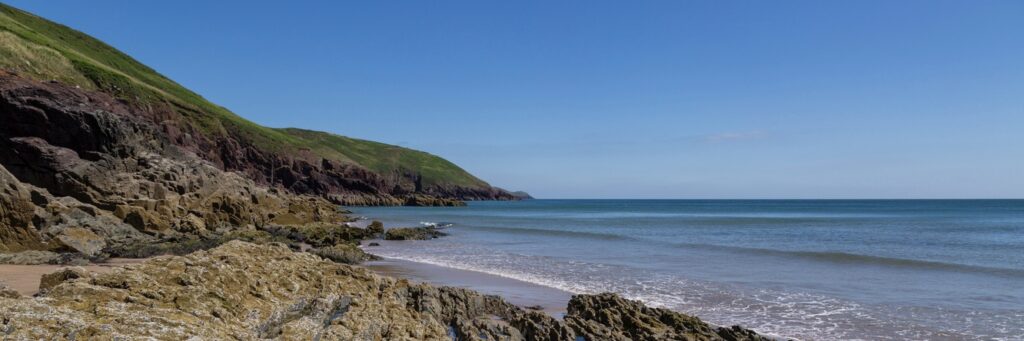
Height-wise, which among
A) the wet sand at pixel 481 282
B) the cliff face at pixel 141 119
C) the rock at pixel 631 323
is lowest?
the wet sand at pixel 481 282

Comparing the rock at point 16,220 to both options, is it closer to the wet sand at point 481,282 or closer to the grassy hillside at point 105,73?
the wet sand at point 481,282

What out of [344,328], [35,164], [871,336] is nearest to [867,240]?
[871,336]

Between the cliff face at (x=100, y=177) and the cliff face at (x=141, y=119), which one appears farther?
the cliff face at (x=141, y=119)

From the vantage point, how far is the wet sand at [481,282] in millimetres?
18125

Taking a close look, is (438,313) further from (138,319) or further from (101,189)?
(101,189)

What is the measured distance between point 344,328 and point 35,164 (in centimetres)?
3610

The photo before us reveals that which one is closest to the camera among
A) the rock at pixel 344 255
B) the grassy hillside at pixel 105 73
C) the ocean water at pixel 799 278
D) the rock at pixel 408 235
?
the ocean water at pixel 799 278

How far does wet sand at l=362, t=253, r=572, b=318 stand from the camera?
59.5 ft

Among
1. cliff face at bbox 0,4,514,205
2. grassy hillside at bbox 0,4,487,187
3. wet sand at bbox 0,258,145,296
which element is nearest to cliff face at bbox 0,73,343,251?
cliff face at bbox 0,4,514,205

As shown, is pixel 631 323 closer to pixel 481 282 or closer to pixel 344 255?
pixel 481 282

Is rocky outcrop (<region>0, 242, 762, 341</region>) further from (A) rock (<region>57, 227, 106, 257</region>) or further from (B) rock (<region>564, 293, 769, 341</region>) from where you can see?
(A) rock (<region>57, 227, 106, 257</region>)

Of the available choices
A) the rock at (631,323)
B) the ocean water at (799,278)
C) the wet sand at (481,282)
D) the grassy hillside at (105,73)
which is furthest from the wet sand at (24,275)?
the grassy hillside at (105,73)

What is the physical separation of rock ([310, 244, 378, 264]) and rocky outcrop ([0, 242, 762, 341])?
13239 mm

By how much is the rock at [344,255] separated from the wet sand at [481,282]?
54 centimetres
